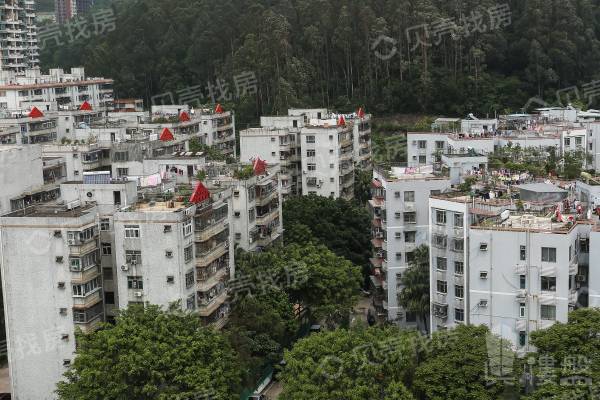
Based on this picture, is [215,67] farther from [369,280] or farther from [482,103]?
[369,280]

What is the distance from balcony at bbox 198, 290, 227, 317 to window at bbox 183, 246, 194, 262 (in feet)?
4.48

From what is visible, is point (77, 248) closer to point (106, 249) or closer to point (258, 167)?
point (106, 249)

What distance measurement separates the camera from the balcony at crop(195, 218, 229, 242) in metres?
24.7

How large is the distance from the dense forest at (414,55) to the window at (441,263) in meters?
33.2

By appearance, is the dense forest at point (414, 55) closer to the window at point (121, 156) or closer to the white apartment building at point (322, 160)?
the white apartment building at point (322, 160)

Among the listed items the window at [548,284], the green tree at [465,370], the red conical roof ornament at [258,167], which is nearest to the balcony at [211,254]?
the red conical roof ornament at [258,167]

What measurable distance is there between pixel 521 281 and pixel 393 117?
3927 centimetres

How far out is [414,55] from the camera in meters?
62.2

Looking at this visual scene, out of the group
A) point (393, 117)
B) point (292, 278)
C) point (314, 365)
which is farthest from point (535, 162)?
point (393, 117)

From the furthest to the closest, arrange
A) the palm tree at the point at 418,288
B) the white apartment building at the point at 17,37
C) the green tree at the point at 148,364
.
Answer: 1. the white apartment building at the point at 17,37
2. the palm tree at the point at 418,288
3. the green tree at the point at 148,364

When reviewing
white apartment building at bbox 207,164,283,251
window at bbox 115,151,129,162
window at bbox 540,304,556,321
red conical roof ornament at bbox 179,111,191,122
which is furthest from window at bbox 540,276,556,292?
red conical roof ornament at bbox 179,111,191,122

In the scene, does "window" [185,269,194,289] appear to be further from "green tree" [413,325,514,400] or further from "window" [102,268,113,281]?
"green tree" [413,325,514,400]

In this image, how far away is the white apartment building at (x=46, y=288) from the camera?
929 inches

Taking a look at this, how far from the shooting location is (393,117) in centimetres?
6100
